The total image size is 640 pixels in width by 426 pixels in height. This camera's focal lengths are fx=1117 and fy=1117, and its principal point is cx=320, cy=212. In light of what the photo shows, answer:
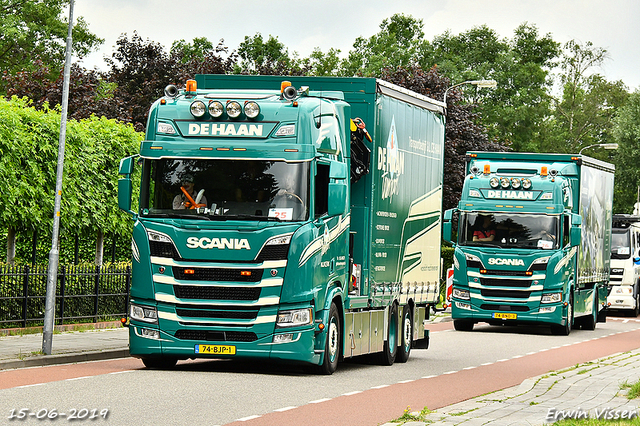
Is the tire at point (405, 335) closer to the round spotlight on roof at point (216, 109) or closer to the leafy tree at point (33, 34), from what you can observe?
the round spotlight on roof at point (216, 109)

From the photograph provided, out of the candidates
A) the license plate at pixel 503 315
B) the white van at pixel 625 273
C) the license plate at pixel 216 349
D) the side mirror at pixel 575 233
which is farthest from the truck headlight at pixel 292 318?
the white van at pixel 625 273

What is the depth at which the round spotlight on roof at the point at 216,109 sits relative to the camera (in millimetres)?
14391

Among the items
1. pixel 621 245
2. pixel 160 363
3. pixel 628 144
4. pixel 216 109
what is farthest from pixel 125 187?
pixel 628 144

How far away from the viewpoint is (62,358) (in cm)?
1652

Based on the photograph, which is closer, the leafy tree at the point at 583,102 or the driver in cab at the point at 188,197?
the driver in cab at the point at 188,197

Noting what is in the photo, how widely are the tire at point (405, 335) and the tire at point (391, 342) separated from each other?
0.23m

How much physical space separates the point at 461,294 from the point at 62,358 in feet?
42.6

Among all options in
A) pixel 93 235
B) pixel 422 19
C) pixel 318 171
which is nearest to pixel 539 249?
pixel 93 235

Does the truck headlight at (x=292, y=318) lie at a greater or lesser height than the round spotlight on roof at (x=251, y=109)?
lesser

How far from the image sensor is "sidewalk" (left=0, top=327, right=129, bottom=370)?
1588 cm

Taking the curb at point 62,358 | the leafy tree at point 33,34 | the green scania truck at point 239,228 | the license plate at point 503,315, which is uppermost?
the leafy tree at point 33,34

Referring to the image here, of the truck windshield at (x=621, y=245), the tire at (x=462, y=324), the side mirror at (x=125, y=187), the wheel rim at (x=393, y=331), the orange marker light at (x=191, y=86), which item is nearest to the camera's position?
the side mirror at (x=125, y=187)

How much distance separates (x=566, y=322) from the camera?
2741cm

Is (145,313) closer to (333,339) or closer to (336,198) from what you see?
(333,339)
